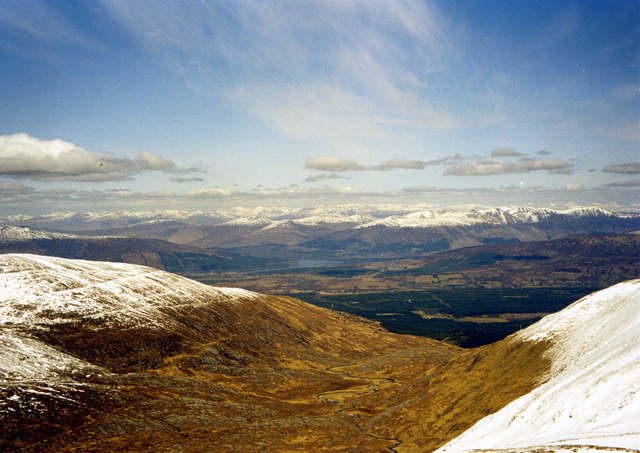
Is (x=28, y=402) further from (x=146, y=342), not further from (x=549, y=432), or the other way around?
(x=549, y=432)

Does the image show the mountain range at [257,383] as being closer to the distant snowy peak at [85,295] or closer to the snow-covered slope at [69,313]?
the snow-covered slope at [69,313]

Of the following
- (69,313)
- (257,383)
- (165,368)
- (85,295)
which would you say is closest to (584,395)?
(257,383)

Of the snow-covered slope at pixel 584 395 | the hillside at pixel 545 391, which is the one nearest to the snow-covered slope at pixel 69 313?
the hillside at pixel 545 391

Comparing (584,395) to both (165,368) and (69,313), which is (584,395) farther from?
(69,313)

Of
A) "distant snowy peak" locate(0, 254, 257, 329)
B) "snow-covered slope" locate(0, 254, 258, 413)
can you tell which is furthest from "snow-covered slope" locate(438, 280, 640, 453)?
"distant snowy peak" locate(0, 254, 257, 329)

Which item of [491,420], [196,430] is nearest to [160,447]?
[196,430]
